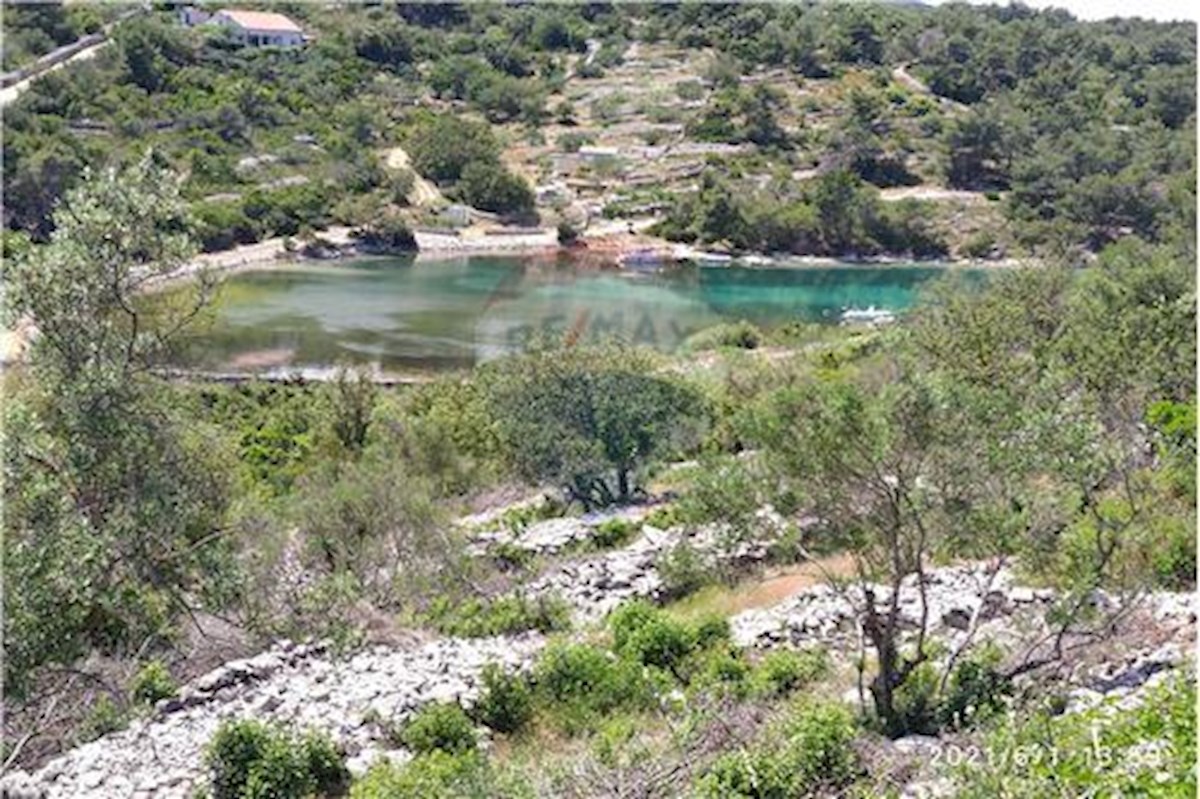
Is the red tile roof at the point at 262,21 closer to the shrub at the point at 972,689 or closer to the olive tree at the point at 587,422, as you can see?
the olive tree at the point at 587,422

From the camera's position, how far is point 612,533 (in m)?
22.1

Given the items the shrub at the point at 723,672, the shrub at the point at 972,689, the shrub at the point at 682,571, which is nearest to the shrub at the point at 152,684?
the shrub at the point at 723,672

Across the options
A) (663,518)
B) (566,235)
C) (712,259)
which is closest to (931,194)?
(712,259)

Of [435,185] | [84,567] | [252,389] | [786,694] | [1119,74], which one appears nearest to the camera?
[84,567]

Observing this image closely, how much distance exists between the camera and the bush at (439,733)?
40.0ft

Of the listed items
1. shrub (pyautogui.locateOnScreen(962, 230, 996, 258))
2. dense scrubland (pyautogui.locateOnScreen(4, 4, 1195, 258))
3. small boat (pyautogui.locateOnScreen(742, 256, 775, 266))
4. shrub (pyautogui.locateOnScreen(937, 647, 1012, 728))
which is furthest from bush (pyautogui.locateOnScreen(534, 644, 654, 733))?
shrub (pyautogui.locateOnScreen(962, 230, 996, 258))

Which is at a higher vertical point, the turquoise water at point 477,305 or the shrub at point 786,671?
the shrub at point 786,671

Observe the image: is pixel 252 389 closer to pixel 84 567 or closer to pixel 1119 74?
pixel 84 567

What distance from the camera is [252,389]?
43531 mm

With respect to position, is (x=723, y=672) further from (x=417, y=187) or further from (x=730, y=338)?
(x=417, y=187)

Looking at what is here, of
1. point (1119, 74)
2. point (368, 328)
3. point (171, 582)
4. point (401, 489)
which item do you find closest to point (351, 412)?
point (401, 489)

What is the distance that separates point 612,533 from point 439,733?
32.9ft

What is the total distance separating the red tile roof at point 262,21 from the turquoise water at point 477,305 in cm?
4380

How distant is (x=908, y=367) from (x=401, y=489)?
9.52 m
